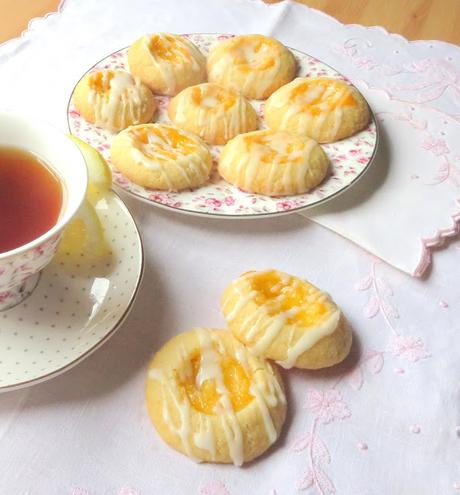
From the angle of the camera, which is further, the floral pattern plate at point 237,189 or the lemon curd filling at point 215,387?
the floral pattern plate at point 237,189

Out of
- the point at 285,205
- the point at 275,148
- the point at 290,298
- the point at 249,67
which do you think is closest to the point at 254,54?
the point at 249,67

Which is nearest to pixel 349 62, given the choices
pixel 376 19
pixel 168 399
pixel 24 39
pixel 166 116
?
pixel 376 19

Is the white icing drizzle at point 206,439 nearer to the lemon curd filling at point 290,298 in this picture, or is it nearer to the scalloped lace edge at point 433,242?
the lemon curd filling at point 290,298

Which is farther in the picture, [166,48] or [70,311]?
[166,48]

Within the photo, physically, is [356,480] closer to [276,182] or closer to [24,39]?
[276,182]

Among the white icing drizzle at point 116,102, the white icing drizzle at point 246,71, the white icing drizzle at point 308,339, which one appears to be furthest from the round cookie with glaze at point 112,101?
the white icing drizzle at point 308,339

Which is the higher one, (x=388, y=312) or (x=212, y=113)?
(x=212, y=113)

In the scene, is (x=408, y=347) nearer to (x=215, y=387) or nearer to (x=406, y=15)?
(x=215, y=387)
